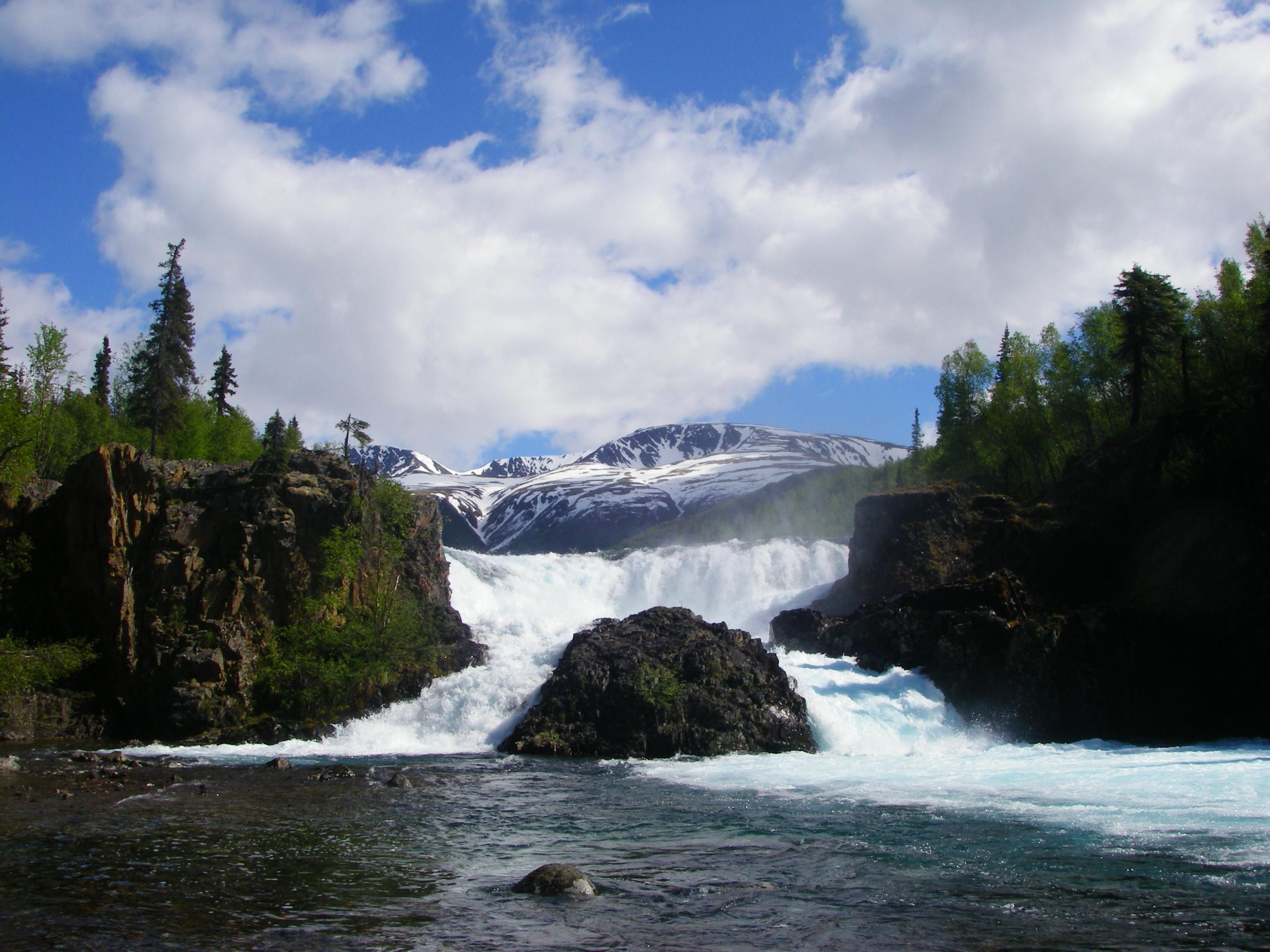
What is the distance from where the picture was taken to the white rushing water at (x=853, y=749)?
21094mm

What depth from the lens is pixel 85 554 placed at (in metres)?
37.5

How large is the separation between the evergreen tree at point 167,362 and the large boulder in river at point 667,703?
36833 millimetres

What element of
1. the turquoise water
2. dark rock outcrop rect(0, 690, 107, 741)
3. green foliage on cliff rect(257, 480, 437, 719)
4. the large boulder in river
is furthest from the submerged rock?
dark rock outcrop rect(0, 690, 107, 741)

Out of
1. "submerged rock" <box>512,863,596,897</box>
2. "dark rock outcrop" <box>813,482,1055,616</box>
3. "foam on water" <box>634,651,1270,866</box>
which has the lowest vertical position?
"foam on water" <box>634,651,1270,866</box>

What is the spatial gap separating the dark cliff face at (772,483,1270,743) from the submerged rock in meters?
30.4

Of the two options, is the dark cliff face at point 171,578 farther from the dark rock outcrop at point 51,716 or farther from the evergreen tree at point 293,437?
the evergreen tree at point 293,437

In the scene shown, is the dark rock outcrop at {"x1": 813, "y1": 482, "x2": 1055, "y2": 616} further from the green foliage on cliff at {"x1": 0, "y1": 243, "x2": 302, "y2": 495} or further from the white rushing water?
the green foliage on cliff at {"x1": 0, "y1": 243, "x2": 302, "y2": 495}

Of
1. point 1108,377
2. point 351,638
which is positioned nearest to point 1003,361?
point 1108,377

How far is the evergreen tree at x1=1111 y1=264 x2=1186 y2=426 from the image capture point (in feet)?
171

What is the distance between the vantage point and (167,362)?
57094 mm

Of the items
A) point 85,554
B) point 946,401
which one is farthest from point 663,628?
point 946,401

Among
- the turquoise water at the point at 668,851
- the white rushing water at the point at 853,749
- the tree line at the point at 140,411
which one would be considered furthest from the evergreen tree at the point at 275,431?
the turquoise water at the point at 668,851

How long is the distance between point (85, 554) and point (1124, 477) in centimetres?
5379

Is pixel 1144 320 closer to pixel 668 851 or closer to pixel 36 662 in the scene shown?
pixel 668 851
